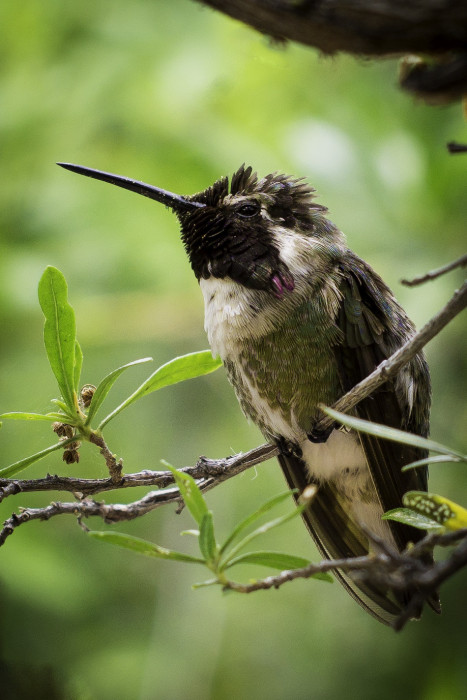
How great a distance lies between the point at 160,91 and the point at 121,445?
1709 millimetres

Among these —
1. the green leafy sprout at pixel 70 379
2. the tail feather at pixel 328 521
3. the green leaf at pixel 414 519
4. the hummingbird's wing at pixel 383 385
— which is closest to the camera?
the green leaf at pixel 414 519

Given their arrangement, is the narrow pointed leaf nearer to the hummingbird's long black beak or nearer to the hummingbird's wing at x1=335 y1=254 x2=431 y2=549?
the hummingbird's long black beak

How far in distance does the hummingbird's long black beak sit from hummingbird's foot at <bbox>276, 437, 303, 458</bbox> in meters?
0.74

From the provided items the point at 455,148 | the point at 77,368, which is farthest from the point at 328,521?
the point at 455,148

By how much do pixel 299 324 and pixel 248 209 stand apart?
0.40 m

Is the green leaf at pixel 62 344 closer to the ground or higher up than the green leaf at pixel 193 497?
higher up

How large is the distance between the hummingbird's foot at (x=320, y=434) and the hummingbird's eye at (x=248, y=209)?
0.66 meters

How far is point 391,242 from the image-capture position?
3.25 metres

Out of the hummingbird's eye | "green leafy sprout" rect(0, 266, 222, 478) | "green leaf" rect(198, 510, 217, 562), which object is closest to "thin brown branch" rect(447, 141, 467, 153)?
"green leaf" rect(198, 510, 217, 562)

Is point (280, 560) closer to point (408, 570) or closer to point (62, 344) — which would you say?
point (408, 570)

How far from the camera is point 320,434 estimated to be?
2.17 m

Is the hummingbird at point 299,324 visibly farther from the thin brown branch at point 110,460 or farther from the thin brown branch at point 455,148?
the thin brown branch at point 455,148

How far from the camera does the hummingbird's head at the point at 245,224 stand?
6.93ft

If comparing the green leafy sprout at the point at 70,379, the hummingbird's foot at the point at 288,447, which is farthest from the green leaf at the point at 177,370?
the hummingbird's foot at the point at 288,447
